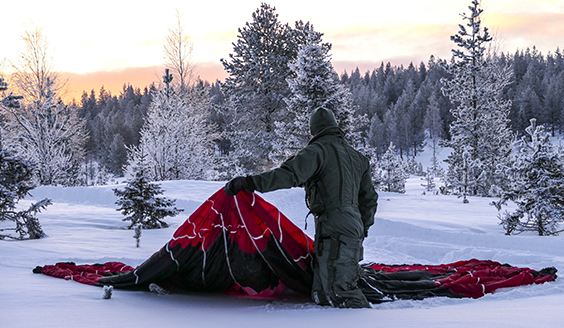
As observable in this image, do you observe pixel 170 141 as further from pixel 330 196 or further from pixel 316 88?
pixel 330 196

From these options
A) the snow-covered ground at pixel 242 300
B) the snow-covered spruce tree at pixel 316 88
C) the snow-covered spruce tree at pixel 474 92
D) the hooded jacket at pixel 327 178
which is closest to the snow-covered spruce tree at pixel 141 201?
the snow-covered ground at pixel 242 300

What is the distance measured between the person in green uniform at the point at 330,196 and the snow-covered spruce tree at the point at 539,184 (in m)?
6.69

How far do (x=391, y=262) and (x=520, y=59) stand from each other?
357ft

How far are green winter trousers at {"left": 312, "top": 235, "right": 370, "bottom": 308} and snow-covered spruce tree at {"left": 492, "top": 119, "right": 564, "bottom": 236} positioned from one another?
269 inches

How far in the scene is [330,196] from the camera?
3627mm

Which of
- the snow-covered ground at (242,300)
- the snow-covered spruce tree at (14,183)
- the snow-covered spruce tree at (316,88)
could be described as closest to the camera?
the snow-covered ground at (242,300)

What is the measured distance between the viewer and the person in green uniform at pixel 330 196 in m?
3.48

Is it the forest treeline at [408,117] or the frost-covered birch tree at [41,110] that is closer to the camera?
the frost-covered birch tree at [41,110]

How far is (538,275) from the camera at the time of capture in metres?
4.71

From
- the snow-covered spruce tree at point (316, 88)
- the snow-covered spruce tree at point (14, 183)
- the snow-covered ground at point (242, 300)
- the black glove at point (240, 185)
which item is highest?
the snow-covered spruce tree at point (316, 88)

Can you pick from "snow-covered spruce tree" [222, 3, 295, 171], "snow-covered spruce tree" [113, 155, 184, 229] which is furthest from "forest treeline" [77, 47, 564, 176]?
"snow-covered spruce tree" [113, 155, 184, 229]

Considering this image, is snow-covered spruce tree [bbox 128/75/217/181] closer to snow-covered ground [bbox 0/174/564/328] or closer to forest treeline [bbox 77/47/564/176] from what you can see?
snow-covered ground [bbox 0/174/564/328]

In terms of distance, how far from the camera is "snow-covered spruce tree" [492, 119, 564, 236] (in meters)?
8.57

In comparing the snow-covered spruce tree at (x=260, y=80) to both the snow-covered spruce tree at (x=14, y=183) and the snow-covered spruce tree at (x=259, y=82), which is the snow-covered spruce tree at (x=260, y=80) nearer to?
the snow-covered spruce tree at (x=259, y=82)
